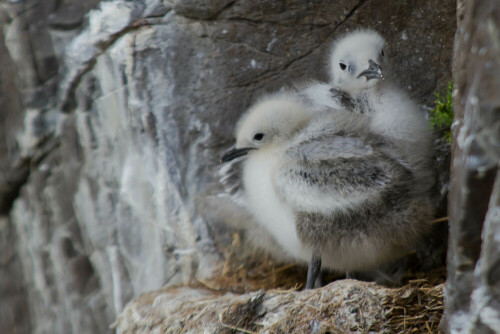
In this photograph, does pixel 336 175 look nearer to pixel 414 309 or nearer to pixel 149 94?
pixel 414 309

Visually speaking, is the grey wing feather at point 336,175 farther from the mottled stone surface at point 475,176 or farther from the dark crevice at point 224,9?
the dark crevice at point 224,9

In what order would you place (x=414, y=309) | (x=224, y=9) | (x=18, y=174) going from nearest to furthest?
(x=414, y=309) < (x=224, y=9) < (x=18, y=174)

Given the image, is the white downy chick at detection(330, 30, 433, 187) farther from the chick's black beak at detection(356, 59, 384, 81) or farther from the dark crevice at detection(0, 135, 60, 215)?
the dark crevice at detection(0, 135, 60, 215)

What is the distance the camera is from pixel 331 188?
1579 mm

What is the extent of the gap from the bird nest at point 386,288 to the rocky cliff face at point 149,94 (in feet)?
0.34

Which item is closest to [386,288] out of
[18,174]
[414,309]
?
[414,309]

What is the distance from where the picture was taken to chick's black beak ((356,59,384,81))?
1767mm

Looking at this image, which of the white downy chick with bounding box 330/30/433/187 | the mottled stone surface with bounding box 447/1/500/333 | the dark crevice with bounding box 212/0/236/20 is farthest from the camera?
the dark crevice with bounding box 212/0/236/20

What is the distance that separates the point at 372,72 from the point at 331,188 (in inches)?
17.5

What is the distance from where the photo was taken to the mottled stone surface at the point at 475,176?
109cm

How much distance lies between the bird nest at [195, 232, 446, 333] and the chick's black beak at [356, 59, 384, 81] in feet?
2.10

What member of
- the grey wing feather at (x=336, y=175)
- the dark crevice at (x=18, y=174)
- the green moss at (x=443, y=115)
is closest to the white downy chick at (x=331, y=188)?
the grey wing feather at (x=336, y=175)

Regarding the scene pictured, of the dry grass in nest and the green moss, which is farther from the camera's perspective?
the green moss

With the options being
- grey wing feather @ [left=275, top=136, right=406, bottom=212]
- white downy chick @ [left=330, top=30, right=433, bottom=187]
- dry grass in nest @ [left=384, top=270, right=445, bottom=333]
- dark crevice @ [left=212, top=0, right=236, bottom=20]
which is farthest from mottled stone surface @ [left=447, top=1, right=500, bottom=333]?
dark crevice @ [left=212, top=0, right=236, bottom=20]
